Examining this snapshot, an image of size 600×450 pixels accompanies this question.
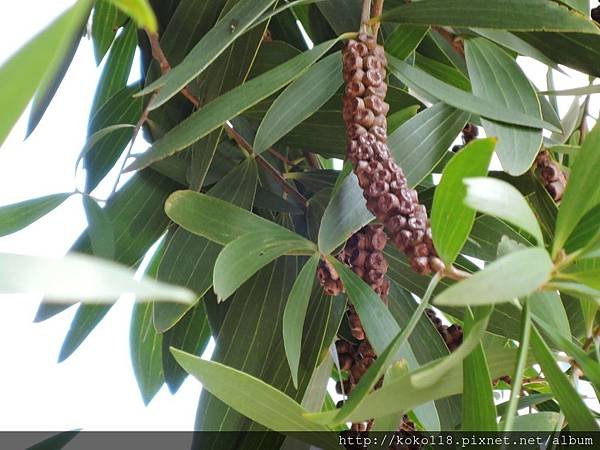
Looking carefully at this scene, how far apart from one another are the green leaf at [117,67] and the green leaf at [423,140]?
1.20ft

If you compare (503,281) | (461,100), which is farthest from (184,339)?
(503,281)

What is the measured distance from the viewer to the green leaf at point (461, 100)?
0.48 meters

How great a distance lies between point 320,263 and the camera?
505 mm

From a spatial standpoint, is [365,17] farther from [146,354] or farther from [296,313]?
[146,354]

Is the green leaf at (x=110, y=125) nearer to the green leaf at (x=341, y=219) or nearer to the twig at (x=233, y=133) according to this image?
the twig at (x=233, y=133)

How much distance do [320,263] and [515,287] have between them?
9.4 inches

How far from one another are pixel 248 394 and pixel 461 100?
214 mm

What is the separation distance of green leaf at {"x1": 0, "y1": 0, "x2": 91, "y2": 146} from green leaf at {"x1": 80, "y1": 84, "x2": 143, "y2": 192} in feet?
1.72

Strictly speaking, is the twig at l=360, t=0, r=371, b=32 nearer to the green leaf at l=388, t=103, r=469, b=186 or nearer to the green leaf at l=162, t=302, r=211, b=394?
the green leaf at l=388, t=103, r=469, b=186

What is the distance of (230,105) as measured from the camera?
1.50 ft

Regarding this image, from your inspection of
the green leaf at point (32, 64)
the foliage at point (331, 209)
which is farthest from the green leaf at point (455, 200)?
the green leaf at point (32, 64)

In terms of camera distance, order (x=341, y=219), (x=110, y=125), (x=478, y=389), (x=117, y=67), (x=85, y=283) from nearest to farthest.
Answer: (x=85, y=283) < (x=478, y=389) < (x=341, y=219) < (x=110, y=125) < (x=117, y=67)

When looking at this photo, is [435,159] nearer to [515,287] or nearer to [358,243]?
[358,243]

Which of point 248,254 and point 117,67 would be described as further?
point 117,67
